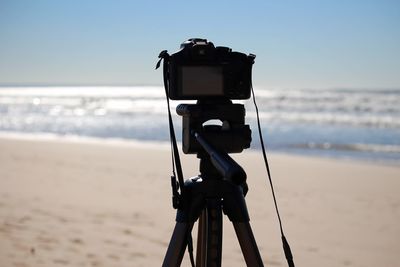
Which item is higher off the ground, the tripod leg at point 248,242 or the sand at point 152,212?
the tripod leg at point 248,242

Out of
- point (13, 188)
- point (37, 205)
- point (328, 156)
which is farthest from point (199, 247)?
point (328, 156)

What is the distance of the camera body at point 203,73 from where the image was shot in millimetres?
1528

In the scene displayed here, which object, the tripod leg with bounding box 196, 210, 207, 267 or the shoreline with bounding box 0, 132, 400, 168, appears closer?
the tripod leg with bounding box 196, 210, 207, 267

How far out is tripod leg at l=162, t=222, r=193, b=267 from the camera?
163 centimetres

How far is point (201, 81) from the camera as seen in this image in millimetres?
1534

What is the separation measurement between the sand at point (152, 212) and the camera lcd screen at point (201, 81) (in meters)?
2.17

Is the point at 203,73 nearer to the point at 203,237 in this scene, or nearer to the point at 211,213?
the point at 211,213

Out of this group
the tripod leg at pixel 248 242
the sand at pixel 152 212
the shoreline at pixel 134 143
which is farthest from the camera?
the shoreline at pixel 134 143

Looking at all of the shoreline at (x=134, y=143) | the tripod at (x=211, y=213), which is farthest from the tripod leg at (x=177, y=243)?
the shoreline at (x=134, y=143)

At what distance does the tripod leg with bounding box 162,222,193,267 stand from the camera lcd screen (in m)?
0.39

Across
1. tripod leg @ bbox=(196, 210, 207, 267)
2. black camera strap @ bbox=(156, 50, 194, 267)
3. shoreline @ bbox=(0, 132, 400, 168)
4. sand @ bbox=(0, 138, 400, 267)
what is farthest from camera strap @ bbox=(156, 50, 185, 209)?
shoreline @ bbox=(0, 132, 400, 168)

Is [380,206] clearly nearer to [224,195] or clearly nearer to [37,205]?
[37,205]

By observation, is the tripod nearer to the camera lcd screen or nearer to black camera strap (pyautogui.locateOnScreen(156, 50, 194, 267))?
black camera strap (pyautogui.locateOnScreen(156, 50, 194, 267))

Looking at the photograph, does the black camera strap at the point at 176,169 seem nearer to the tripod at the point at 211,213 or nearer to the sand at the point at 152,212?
the tripod at the point at 211,213
